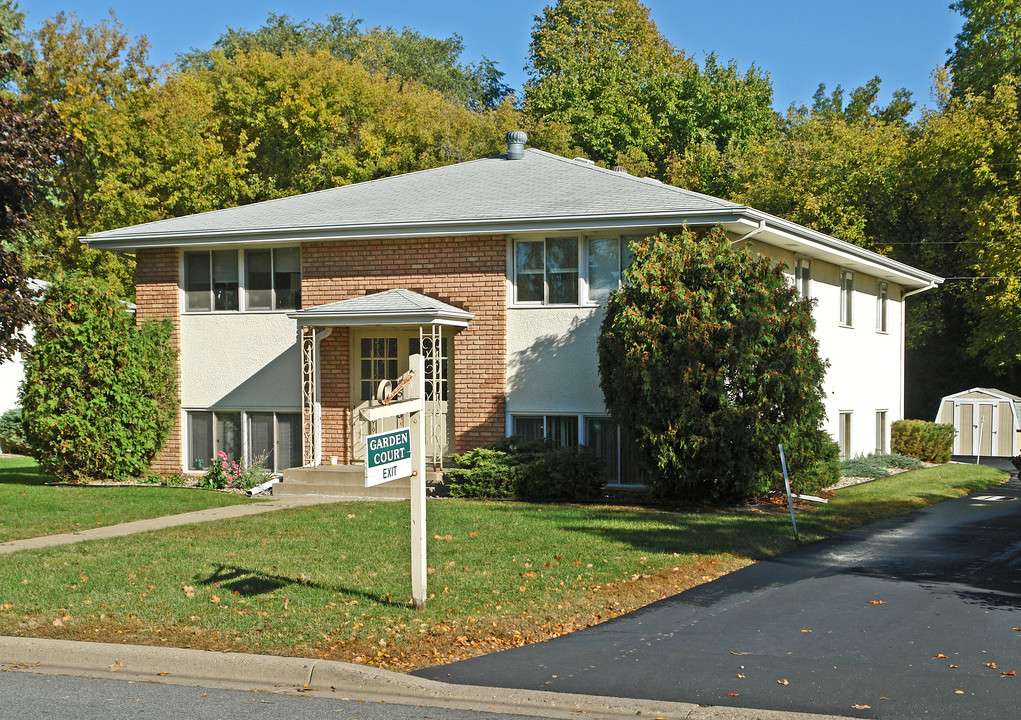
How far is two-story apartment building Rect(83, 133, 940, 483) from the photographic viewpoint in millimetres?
18047

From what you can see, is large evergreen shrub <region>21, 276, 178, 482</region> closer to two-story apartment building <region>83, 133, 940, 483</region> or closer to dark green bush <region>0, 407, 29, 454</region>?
two-story apartment building <region>83, 133, 940, 483</region>

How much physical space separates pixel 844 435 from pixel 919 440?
4357mm

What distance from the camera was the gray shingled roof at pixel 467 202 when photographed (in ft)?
58.4

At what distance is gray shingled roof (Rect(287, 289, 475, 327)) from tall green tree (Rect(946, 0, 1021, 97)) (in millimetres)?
30249

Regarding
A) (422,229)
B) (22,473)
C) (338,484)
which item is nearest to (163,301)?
(22,473)

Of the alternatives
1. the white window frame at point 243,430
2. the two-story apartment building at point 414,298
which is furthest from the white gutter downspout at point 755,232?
the white window frame at point 243,430

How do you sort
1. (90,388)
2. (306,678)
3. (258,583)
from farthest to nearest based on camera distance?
(90,388)
(258,583)
(306,678)

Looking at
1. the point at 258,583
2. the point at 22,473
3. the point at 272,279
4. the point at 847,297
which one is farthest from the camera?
the point at 847,297

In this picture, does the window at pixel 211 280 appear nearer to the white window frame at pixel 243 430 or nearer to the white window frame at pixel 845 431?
the white window frame at pixel 243 430

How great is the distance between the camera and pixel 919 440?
88.7 ft

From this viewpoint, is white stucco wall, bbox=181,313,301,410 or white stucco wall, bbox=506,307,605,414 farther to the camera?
white stucco wall, bbox=181,313,301,410

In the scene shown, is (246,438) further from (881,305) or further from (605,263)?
(881,305)

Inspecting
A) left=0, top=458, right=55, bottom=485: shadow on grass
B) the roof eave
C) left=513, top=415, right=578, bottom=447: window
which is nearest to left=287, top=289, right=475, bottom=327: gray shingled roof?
the roof eave

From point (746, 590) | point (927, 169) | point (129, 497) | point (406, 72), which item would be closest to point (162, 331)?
point (129, 497)
